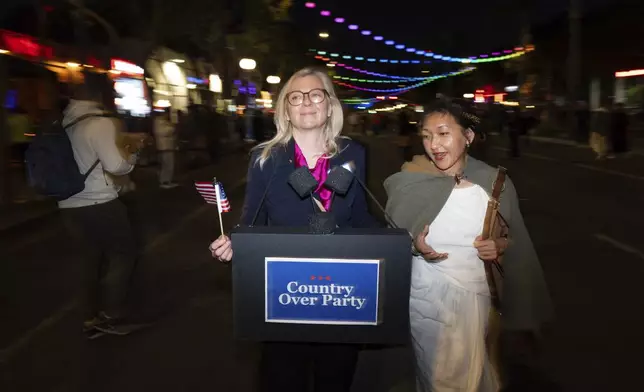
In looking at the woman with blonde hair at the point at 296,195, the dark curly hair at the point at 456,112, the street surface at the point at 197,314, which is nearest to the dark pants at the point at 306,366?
the woman with blonde hair at the point at 296,195

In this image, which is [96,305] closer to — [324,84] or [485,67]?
[324,84]

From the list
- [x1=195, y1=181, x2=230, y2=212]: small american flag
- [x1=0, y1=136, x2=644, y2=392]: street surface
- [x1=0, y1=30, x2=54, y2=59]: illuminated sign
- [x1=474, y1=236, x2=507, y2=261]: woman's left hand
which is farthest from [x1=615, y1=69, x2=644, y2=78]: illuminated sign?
[x1=195, y1=181, x2=230, y2=212]: small american flag

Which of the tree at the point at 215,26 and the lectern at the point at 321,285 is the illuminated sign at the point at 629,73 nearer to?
the tree at the point at 215,26

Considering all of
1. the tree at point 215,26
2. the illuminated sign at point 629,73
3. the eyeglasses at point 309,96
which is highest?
the tree at point 215,26

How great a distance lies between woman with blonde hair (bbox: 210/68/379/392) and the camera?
114 inches

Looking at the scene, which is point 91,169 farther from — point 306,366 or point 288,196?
point 306,366

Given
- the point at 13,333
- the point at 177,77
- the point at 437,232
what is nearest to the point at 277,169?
the point at 437,232

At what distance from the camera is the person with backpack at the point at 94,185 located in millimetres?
5402

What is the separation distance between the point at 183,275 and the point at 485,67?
72.1 m

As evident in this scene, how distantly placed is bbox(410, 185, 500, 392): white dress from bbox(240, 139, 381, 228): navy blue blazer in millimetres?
323

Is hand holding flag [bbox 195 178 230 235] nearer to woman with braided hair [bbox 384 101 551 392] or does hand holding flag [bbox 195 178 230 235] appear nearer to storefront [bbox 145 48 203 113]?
woman with braided hair [bbox 384 101 551 392]

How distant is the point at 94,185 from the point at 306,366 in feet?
9.96

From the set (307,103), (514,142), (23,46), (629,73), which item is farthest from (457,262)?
(629,73)

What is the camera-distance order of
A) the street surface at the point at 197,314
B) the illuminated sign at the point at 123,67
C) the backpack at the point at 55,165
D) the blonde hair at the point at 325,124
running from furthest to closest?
the illuminated sign at the point at 123,67 → the backpack at the point at 55,165 → the street surface at the point at 197,314 → the blonde hair at the point at 325,124
